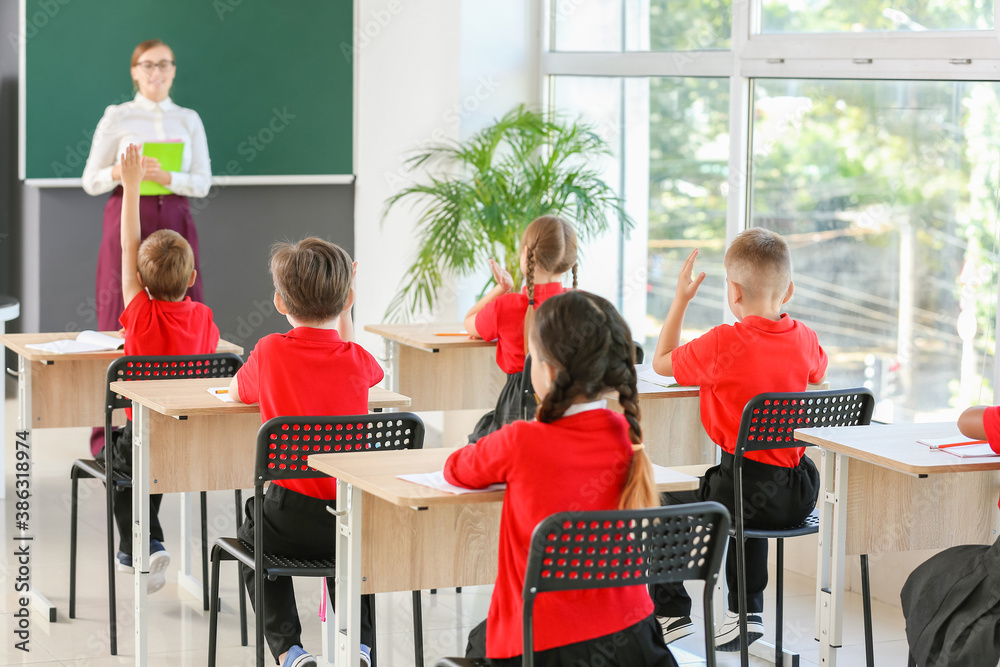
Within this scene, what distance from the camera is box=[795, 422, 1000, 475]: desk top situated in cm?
259

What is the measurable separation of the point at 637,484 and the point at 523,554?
9.0 inches

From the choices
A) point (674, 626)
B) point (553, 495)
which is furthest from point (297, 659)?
point (553, 495)

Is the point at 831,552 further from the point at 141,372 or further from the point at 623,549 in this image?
the point at 141,372

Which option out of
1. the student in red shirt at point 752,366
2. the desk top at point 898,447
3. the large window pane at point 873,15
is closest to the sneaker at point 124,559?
the student in red shirt at point 752,366

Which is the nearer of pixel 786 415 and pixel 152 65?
pixel 786 415

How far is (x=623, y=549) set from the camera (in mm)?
2059

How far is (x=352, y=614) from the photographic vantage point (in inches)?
99.3

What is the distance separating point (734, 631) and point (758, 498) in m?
0.48

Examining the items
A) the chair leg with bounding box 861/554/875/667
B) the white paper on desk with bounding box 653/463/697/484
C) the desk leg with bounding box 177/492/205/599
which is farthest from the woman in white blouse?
the white paper on desk with bounding box 653/463/697/484

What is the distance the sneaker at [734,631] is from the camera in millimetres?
3453

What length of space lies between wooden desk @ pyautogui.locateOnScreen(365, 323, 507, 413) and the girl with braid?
2557 mm

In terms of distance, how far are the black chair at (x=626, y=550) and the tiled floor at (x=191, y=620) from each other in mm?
1612

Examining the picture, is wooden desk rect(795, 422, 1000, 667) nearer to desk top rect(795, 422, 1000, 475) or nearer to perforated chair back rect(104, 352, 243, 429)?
desk top rect(795, 422, 1000, 475)

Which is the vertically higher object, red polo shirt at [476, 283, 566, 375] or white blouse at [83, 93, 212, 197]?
white blouse at [83, 93, 212, 197]
